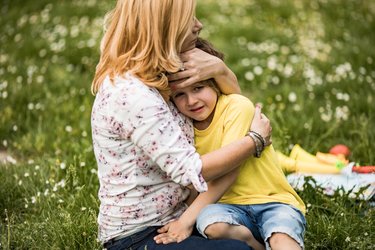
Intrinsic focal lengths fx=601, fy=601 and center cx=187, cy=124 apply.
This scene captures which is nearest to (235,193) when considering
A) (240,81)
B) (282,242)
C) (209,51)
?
(282,242)

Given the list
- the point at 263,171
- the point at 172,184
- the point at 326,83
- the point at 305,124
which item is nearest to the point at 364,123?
the point at 305,124

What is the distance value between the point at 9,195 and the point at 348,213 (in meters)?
2.04

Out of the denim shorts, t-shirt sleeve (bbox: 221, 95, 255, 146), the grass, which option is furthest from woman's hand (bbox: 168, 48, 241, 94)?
the grass

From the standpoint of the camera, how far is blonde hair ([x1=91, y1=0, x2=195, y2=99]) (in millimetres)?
2586

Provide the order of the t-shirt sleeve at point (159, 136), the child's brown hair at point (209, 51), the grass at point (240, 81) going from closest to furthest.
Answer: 1. the t-shirt sleeve at point (159, 136)
2. the child's brown hair at point (209, 51)
3. the grass at point (240, 81)

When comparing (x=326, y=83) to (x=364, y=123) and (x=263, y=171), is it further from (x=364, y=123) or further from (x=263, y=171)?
(x=263, y=171)

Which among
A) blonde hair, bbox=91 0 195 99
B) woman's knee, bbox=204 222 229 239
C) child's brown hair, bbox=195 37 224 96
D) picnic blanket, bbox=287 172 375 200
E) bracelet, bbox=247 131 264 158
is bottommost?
picnic blanket, bbox=287 172 375 200

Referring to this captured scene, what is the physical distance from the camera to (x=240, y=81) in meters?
5.59

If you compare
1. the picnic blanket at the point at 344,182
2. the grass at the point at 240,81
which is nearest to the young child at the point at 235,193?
the grass at the point at 240,81

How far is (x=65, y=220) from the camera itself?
10.4ft

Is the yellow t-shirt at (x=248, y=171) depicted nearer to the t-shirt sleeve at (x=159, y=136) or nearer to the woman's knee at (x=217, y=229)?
the woman's knee at (x=217, y=229)

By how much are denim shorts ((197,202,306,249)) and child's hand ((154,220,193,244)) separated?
7 cm

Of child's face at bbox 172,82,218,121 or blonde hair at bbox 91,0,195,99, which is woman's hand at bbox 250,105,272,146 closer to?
child's face at bbox 172,82,218,121

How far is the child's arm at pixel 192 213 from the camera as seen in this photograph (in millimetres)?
2689
